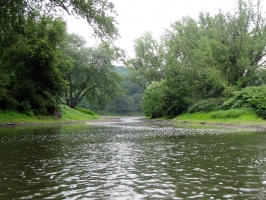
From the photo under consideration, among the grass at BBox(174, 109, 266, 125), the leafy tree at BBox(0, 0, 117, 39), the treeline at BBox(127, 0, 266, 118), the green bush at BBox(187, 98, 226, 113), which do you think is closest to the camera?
the leafy tree at BBox(0, 0, 117, 39)

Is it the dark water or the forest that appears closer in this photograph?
the dark water

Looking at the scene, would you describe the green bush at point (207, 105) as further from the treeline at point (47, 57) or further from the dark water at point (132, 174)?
the dark water at point (132, 174)

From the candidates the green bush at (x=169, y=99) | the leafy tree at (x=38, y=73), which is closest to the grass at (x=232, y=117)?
the green bush at (x=169, y=99)

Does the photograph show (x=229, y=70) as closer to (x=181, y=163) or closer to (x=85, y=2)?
(x=85, y=2)

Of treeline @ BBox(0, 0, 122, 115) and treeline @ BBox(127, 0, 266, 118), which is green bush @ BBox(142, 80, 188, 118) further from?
treeline @ BBox(0, 0, 122, 115)

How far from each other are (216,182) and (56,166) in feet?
17.7

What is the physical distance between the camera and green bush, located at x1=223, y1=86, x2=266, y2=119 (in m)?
35.1

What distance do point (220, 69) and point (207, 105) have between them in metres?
6.47

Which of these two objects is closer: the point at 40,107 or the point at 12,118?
the point at 12,118

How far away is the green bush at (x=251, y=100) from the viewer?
35.1 meters

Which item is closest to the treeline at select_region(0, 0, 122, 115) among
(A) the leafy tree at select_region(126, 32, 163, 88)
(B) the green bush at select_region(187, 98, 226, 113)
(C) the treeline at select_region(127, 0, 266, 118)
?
(A) the leafy tree at select_region(126, 32, 163, 88)

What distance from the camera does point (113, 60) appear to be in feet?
84.8

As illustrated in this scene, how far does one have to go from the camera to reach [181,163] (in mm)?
10383

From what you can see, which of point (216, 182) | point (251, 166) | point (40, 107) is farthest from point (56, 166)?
point (40, 107)
